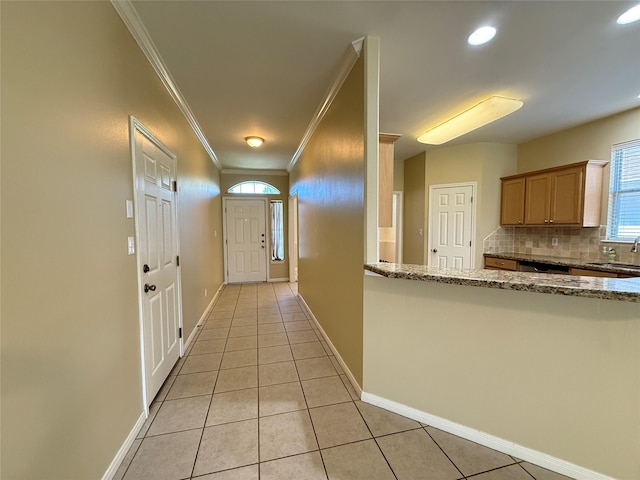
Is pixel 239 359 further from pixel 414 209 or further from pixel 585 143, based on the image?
pixel 585 143

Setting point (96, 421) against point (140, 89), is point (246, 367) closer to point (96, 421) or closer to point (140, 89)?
point (96, 421)

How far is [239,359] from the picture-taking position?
255 centimetres

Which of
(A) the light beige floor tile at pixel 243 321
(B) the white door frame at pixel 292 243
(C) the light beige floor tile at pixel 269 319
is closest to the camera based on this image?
(A) the light beige floor tile at pixel 243 321

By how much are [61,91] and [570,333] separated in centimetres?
259

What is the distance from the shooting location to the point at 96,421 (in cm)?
124

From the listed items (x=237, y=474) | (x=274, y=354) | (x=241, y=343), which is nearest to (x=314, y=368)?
(x=274, y=354)

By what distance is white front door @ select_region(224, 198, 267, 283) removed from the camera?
230 inches

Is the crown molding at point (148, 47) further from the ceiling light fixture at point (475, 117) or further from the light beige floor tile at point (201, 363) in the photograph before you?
the ceiling light fixture at point (475, 117)

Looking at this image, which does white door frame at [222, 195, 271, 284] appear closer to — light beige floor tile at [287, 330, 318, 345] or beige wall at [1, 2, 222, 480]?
light beige floor tile at [287, 330, 318, 345]

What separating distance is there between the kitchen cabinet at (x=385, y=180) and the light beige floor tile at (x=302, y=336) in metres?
1.64

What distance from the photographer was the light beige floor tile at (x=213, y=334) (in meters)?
3.05

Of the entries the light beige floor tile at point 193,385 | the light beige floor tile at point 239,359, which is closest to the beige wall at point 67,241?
the light beige floor tile at point 193,385

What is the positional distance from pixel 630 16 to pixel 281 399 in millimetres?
3502

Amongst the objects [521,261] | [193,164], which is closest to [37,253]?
[193,164]
